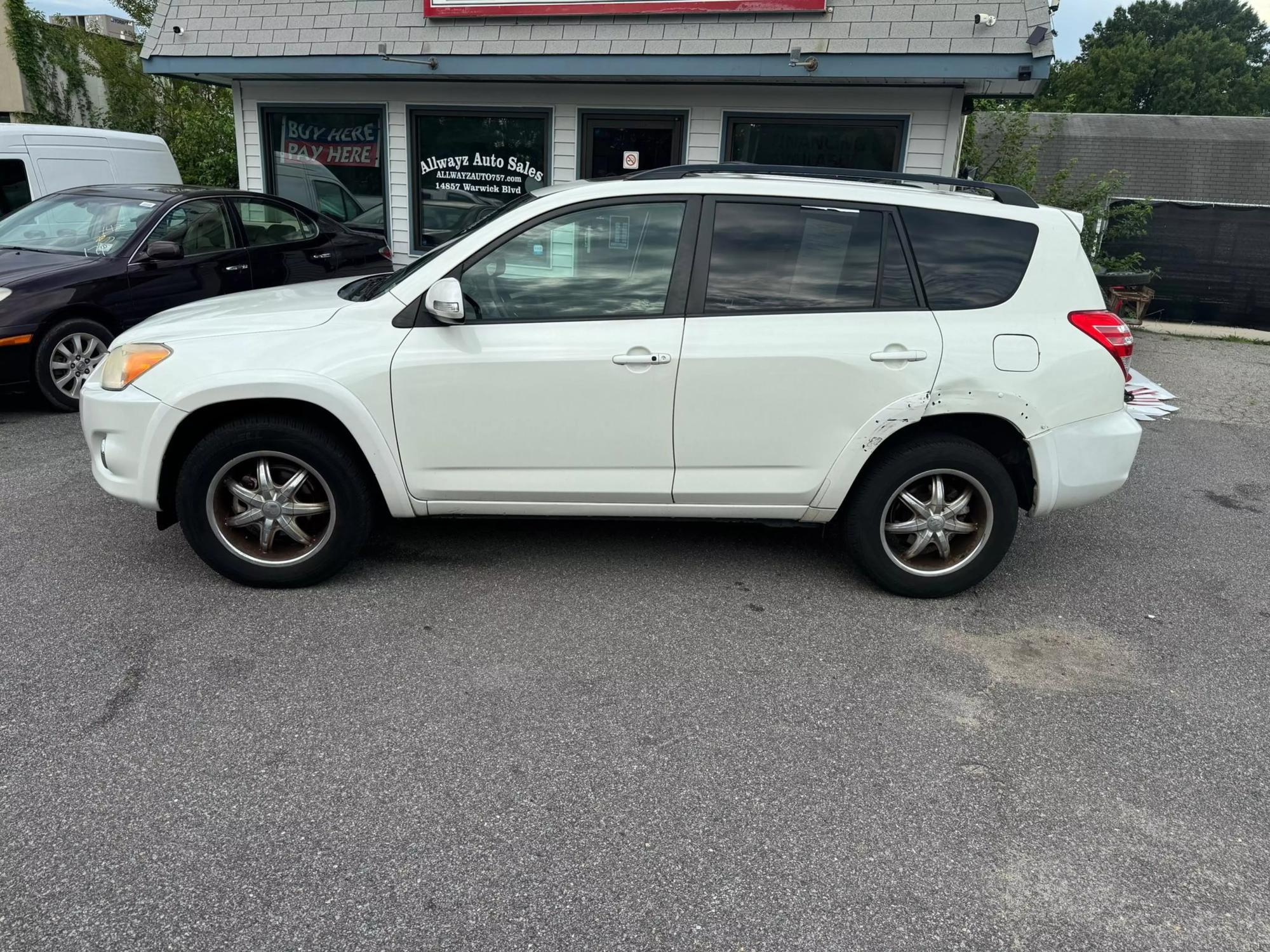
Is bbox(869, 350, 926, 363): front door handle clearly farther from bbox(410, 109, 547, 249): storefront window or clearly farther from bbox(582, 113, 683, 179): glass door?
bbox(410, 109, 547, 249): storefront window

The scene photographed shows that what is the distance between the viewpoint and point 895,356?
402 centimetres

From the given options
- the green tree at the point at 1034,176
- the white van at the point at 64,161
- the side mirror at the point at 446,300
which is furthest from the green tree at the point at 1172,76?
the side mirror at the point at 446,300

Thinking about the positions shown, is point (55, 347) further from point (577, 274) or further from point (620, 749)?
point (620, 749)

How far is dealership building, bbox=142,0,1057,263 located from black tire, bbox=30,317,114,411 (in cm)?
313

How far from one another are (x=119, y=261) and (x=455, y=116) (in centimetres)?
416

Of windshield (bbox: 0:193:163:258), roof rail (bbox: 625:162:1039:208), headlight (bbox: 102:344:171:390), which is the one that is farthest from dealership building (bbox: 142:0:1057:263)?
headlight (bbox: 102:344:171:390)

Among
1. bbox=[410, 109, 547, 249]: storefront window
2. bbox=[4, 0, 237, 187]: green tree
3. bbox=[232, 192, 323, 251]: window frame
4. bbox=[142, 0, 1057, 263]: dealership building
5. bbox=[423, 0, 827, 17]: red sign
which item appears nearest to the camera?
bbox=[232, 192, 323, 251]: window frame

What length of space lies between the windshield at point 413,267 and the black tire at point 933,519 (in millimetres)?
1979

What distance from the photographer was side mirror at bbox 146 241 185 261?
722cm

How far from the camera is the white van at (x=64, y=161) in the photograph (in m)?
9.61

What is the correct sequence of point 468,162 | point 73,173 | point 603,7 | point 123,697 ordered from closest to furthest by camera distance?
point 123,697
point 603,7
point 73,173
point 468,162

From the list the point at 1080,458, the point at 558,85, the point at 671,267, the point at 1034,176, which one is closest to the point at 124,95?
the point at 558,85

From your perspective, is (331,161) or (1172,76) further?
(1172,76)

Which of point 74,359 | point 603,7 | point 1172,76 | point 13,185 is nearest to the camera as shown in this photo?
point 74,359
